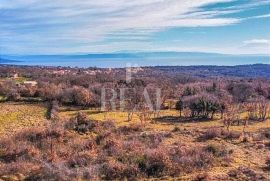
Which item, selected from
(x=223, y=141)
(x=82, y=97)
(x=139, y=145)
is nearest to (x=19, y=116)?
(x=82, y=97)

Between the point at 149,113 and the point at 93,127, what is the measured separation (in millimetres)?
24837

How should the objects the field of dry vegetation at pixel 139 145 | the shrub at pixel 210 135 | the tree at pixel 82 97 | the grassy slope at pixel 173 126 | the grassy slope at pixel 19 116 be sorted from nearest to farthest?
the field of dry vegetation at pixel 139 145, the grassy slope at pixel 173 126, the shrub at pixel 210 135, the grassy slope at pixel 19 116, the tree at pixel 82 97

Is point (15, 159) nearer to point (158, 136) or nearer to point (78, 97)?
point (158, 136)

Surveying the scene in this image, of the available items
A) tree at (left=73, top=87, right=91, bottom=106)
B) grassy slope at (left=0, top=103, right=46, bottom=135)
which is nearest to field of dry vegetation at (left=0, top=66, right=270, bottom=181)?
grassy slope at (left=0, top=103, right=46, bottom=135)

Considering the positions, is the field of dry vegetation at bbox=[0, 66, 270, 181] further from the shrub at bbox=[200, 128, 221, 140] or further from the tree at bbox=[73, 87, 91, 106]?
the tree at bbox=[73, 87, 91, 106]

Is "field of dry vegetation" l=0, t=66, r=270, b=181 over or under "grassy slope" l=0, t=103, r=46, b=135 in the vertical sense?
over

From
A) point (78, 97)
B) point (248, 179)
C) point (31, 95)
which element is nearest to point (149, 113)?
point (78, 97)

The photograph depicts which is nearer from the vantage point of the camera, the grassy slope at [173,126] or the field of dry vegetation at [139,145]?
the field of dry vegetation at [139,145]

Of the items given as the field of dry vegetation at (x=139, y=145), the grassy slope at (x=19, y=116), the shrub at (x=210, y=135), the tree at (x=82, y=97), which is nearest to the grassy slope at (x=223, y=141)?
the field of dry vegetation at (x=139, y=145)

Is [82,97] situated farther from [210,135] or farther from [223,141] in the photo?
[223,141]

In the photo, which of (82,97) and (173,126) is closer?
(173,126)

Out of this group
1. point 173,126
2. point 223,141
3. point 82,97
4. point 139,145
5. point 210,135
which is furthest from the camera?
point 82,97

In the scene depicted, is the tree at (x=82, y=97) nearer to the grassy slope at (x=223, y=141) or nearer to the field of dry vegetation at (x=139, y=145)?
the field of dry vegetation at (x=139, y=145)

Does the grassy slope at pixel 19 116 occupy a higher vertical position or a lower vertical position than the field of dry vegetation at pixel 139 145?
lower
